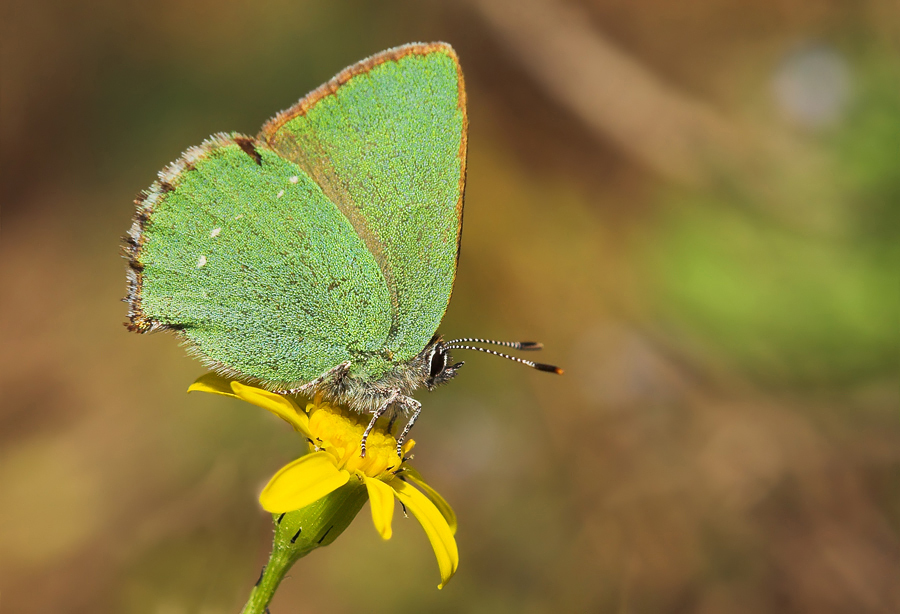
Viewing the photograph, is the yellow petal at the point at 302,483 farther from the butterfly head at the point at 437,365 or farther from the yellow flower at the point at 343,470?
the butterfly head at the point at 437,365

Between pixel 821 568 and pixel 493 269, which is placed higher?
pixel 493 269

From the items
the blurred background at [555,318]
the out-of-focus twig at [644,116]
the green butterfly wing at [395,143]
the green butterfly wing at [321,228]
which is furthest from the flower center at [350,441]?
the out-of-focus twig at [644,116]

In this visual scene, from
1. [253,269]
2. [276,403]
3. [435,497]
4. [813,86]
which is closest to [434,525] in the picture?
[435,497]

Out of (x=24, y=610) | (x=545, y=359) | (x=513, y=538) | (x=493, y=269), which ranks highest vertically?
(x=493, y=269)

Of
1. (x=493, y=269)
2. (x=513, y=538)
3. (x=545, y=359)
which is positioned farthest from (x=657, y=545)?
(x=493, y=269)

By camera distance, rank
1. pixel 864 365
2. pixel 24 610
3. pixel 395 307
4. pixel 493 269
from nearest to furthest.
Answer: pixel 395 307
pixel 24 610
pixel 864 365
pixel 493 269

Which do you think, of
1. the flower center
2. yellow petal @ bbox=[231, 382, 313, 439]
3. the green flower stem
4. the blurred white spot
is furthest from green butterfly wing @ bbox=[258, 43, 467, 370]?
the blurred white spot

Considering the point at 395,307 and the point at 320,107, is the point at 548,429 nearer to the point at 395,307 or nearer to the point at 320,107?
the point at 395,307

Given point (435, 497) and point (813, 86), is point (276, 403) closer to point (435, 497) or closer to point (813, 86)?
point (435, 497)
